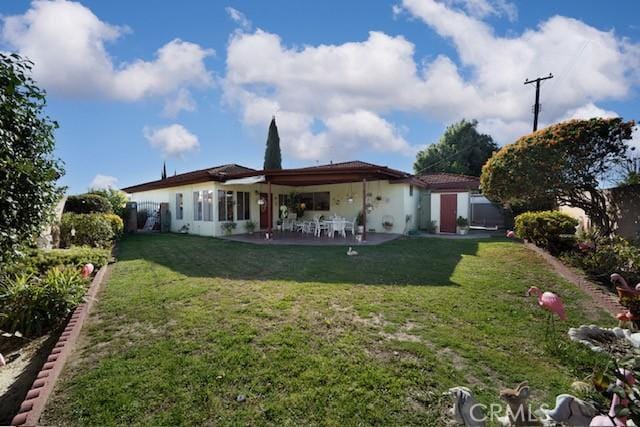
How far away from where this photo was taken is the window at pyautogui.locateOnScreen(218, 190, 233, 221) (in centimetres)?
1282

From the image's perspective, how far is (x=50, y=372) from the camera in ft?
9.22

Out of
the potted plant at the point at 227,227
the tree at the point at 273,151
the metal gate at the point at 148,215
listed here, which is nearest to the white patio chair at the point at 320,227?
the potted plant at the point at 227,227

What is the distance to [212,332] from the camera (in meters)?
3.59

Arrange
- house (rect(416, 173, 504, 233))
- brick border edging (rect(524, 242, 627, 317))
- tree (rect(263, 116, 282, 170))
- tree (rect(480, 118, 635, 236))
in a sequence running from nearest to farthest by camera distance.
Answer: brick border edging (rect(524, 242, 627, 317)) < tree (rect(480, 118, 635, 236)) < house (rect(416, 173, 504, 233)) < tree (rect(263, 116, 282, 170))

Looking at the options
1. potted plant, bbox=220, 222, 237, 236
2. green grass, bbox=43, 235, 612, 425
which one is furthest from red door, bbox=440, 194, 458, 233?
potted plant, bbox=220, 222, 237, 236

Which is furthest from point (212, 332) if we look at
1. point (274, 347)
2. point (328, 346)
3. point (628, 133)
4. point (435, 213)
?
point (435, 213)

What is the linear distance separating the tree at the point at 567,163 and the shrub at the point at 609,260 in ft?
4.39

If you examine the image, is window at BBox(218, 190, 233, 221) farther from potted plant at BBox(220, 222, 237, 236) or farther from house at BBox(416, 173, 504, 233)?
house at BBox(416, 173, 504, 233)

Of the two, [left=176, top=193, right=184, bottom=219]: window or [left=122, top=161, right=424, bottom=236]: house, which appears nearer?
[left=122, top=161, right=424, bottom=236]: house

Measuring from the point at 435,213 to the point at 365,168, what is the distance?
6.12 m

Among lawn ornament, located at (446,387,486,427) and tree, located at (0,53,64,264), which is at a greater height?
tree, located at (0,53,64,264)

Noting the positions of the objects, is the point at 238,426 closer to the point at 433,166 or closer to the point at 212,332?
the point at 212,332

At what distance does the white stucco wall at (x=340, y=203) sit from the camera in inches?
517

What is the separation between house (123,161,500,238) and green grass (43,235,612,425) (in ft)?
21.2
